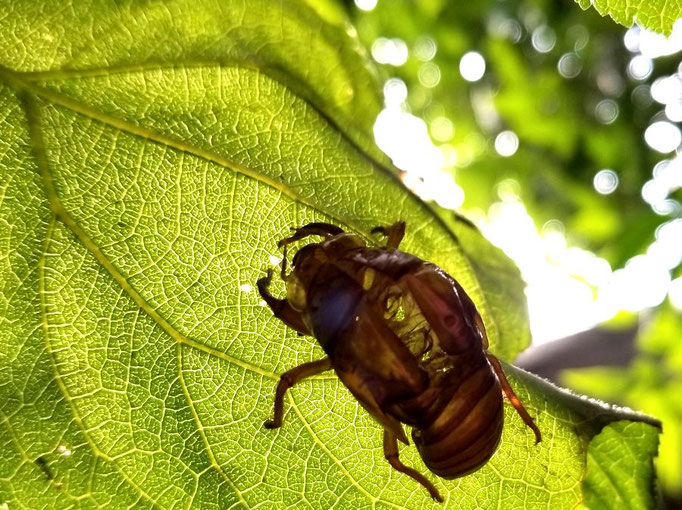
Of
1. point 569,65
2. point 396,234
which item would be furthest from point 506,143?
point 396,234

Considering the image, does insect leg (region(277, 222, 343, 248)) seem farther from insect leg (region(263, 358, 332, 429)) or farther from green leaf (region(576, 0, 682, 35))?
green leaf (region(576, 0, 682, 35))

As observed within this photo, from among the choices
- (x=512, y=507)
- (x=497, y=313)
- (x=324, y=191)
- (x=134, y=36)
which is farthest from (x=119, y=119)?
(x=512, y=507)

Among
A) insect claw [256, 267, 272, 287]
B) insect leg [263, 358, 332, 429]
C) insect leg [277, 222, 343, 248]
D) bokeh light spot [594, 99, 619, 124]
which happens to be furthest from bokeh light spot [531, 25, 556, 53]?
insect leg [263, 358, 332, 429]

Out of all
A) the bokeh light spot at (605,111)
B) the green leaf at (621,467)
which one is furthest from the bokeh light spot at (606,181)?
the green leaf at (621,467)

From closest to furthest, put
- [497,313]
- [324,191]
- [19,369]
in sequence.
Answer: [19,369], [324,191], [497,313]

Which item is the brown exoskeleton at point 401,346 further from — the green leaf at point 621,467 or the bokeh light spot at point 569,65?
the bokeh light spot at point 569,65

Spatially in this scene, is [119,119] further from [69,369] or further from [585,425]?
[585,425]
